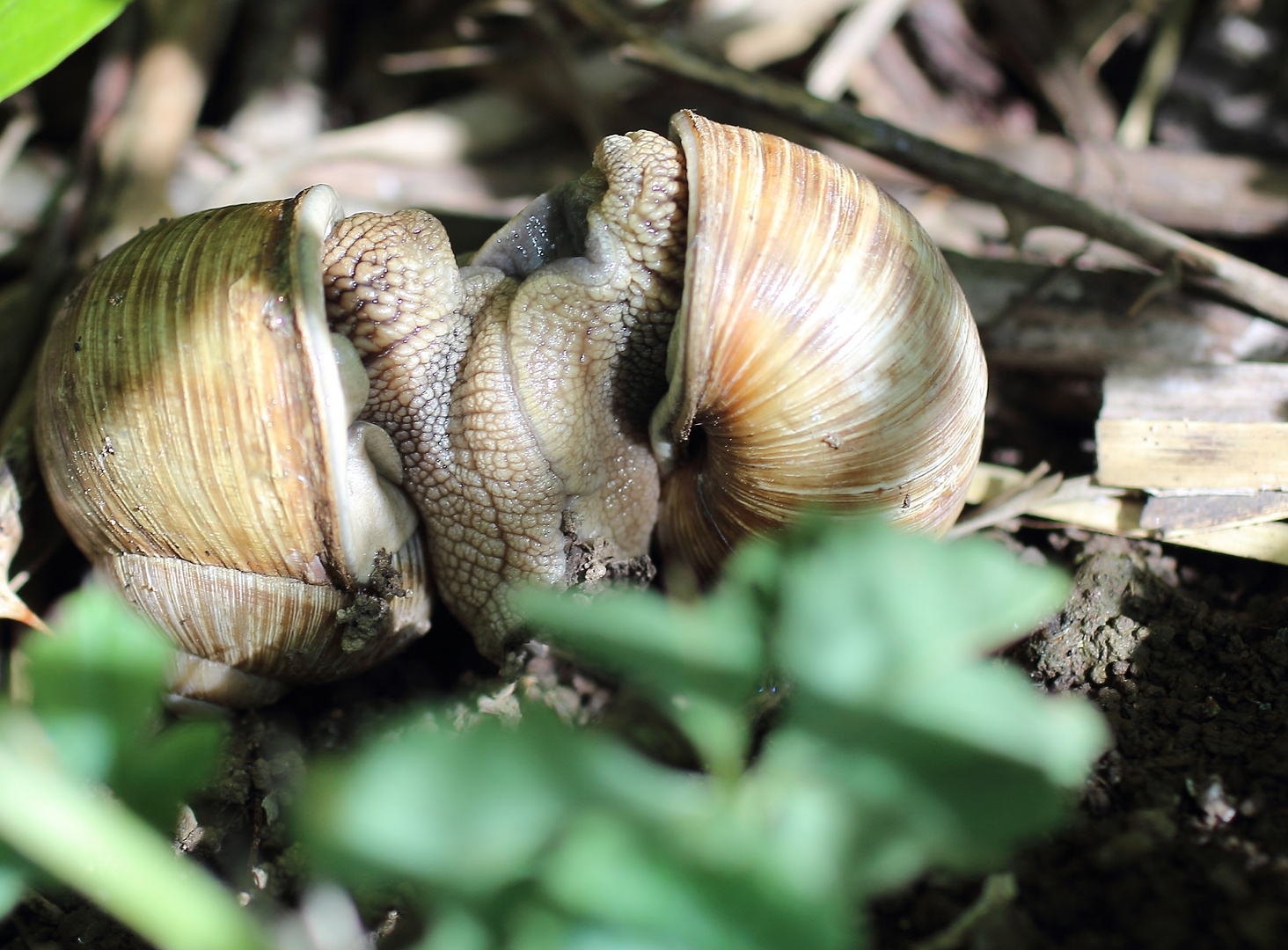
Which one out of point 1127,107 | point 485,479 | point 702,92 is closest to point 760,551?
point 485,479

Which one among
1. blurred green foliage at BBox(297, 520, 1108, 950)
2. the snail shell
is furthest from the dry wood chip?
blurred green foliage at BBox(297, 520, 1108, 950)

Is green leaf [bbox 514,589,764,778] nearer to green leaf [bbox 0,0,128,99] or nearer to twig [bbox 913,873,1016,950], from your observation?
twig [bbox 913,873,1016,950]

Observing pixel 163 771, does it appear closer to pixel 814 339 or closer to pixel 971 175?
pixel 814 339

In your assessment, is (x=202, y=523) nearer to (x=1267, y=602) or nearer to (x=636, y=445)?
(x=636, y=445)

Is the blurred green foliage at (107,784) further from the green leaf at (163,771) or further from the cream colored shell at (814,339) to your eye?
the cream colored shell at (814,339)

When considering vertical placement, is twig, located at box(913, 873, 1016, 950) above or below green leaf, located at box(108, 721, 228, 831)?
below
